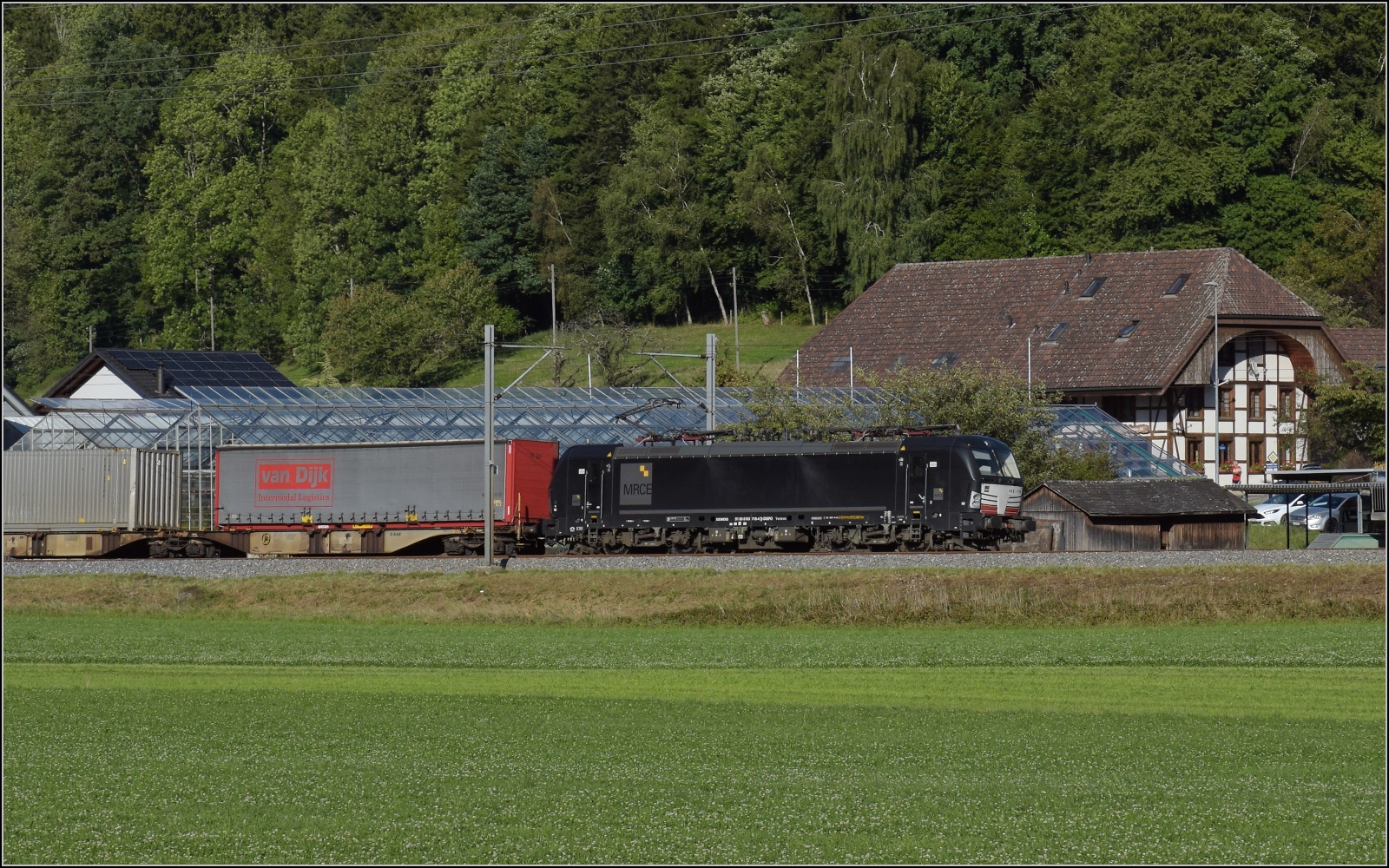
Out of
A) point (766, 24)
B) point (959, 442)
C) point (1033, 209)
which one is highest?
point (766, 24)

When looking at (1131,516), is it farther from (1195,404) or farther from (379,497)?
(1195,404)

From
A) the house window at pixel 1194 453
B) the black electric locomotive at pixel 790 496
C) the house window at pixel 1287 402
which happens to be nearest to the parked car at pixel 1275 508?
the house window at pixel 1194 453

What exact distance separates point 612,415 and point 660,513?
15101mm

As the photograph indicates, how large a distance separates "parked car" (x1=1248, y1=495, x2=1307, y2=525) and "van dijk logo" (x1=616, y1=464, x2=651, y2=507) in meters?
27.1

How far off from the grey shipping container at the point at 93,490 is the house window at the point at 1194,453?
40445mm

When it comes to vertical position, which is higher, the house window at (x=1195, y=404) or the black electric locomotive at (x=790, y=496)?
the house window at (x=1195, y=404)

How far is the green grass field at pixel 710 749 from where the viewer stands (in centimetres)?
1495

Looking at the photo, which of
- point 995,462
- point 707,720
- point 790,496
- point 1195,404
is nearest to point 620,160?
point 1195,404

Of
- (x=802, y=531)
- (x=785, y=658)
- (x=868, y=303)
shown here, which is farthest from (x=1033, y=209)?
(x=785, y=658)

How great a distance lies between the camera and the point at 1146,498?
49.2 metres

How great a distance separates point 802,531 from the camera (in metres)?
47.5

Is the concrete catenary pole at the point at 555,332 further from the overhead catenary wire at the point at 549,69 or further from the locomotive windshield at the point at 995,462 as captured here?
the locomotive windshield at the point at 995,462

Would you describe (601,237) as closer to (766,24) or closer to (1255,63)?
(766,24)

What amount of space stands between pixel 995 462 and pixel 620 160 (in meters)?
75.9
